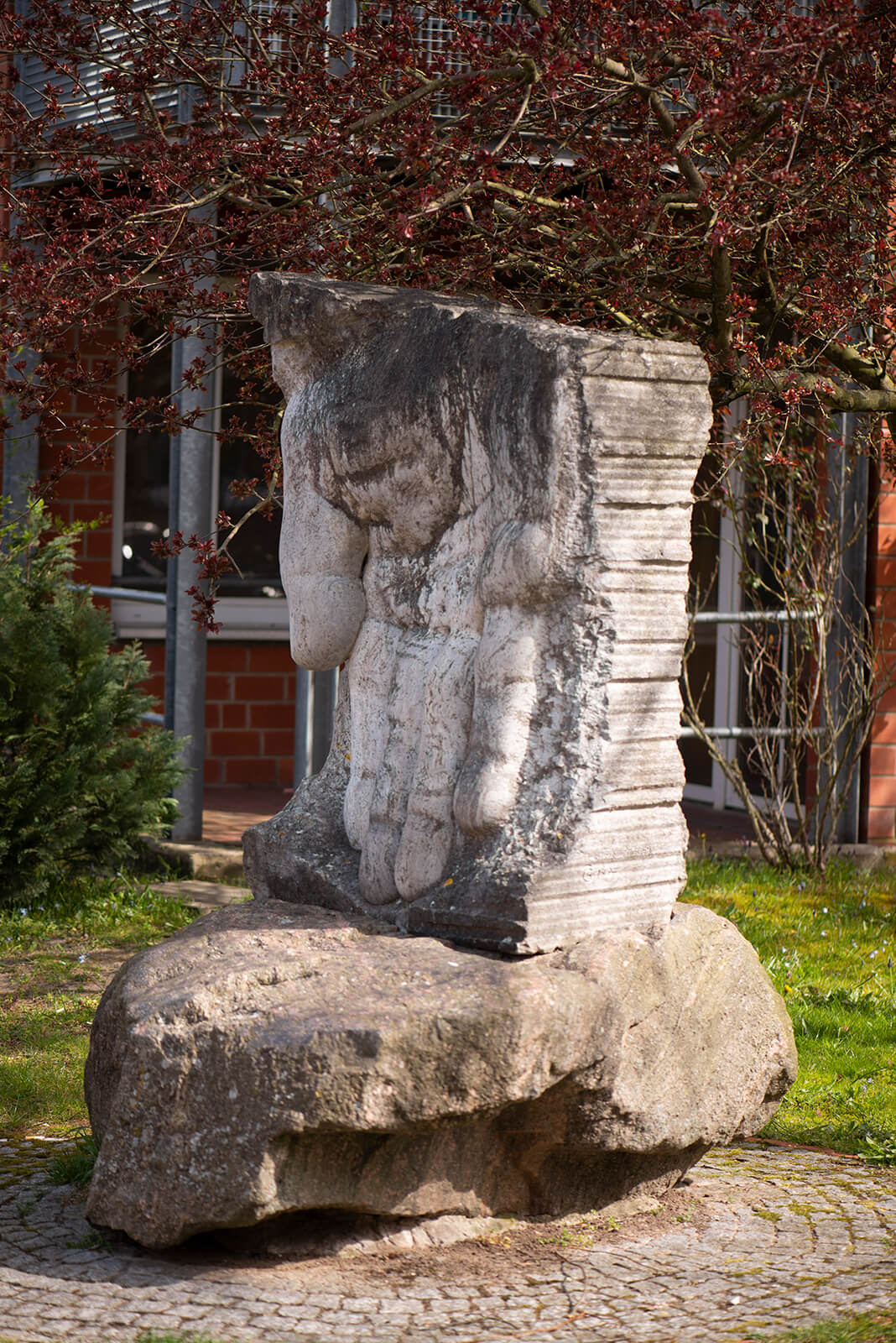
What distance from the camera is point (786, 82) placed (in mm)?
4613

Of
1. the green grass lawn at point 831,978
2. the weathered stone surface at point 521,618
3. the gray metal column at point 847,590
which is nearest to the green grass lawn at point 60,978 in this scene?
the weathered stone surface at point 521,618

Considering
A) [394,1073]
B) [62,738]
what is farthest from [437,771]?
[62,738]

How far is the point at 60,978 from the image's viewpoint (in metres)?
6.02

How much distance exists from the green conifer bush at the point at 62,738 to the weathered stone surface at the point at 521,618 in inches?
116

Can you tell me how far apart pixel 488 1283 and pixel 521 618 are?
143cm

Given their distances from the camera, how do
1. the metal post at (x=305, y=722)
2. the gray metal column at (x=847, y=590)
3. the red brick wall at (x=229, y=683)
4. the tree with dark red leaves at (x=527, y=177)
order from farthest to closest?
the red brick wall at (x=229, y=683) < the gray metal column at (x=847, y=590) < the metal post at (x=305, y=722) < the tree with dark red leaves at (x=527, y=177)

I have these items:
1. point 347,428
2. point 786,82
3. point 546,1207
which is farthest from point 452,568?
point 786,82

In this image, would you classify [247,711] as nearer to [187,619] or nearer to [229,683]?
[229,683]

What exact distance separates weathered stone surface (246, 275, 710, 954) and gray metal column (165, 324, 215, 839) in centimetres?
358

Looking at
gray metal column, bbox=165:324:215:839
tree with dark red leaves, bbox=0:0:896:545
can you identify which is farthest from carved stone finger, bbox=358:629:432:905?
gray metal column, bbox=165:324:215:839

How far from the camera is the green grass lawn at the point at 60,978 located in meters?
4.79

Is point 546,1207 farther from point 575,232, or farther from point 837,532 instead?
point 837,532

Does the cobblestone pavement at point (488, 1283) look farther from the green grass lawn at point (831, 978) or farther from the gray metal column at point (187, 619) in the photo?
the gray metal column at point (187, 619)

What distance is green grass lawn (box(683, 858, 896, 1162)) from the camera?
4.70m
